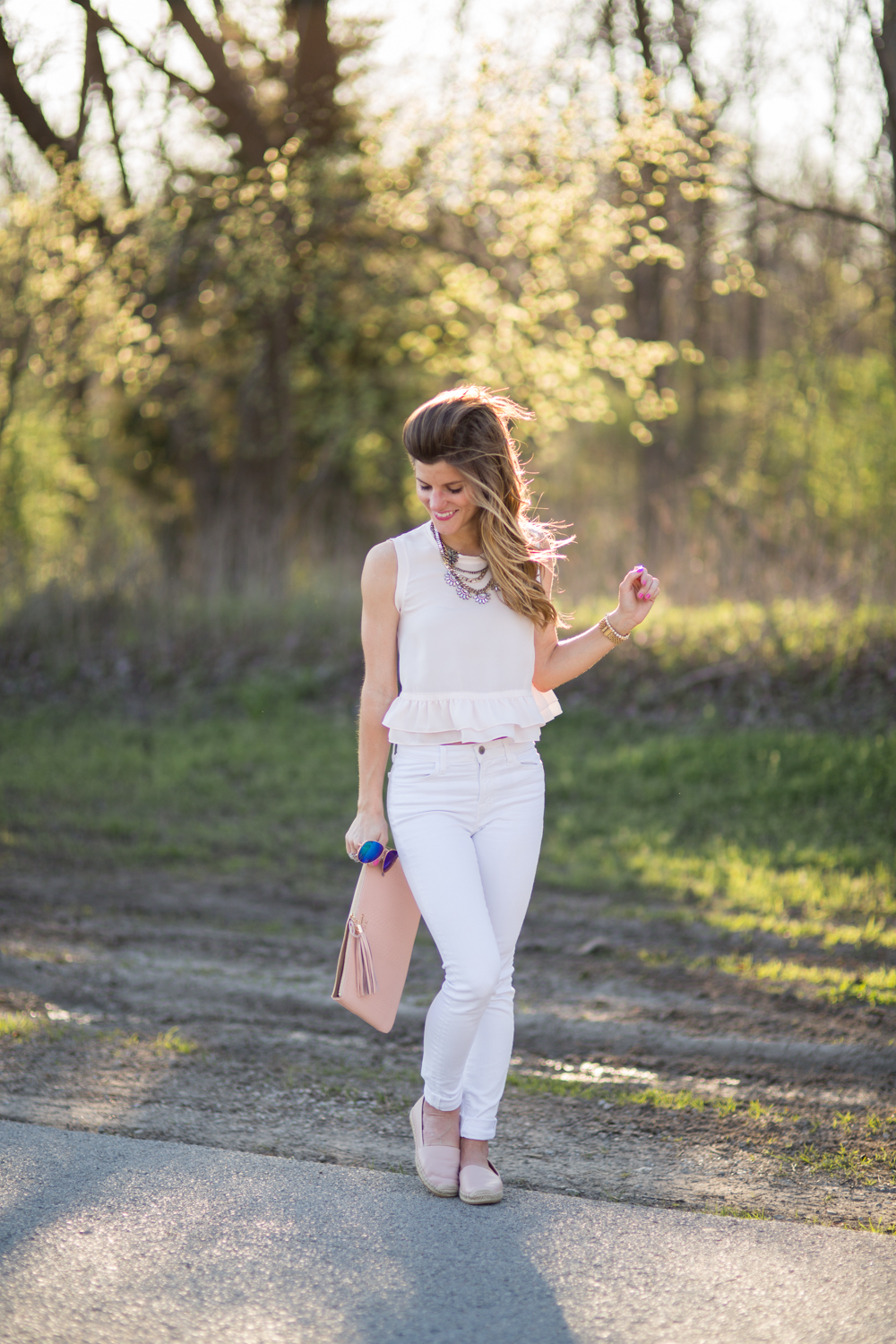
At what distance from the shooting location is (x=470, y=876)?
10.3 feet

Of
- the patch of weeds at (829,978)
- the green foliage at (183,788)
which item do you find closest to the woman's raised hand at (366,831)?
the patch of weeds at (829,978)

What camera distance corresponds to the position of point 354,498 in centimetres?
1741

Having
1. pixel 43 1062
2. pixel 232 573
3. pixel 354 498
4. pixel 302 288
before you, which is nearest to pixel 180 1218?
pixel 43 1062

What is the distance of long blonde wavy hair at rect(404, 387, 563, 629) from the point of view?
3.21 metres

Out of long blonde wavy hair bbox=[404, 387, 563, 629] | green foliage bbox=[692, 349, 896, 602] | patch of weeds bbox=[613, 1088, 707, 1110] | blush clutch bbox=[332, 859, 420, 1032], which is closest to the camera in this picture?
long blonde wavy hair bbox=[404, 387, 563, 629]

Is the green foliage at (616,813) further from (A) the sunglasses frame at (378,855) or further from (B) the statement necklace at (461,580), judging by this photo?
(B) the statement necklace at (461,580)

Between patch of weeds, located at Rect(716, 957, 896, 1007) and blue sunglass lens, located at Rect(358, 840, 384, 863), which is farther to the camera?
patch of weeds, located at Rect(716, 957, 896, 1007)

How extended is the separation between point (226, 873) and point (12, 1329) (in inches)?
194

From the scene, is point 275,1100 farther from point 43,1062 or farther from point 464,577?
point 464,577

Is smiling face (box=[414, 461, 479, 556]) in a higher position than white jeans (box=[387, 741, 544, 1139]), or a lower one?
higher

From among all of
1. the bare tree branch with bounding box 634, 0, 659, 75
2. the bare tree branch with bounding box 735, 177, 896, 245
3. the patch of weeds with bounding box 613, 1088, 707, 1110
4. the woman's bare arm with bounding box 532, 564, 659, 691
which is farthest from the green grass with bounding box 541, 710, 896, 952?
the bare tree branch with bounding box 634, 0, 659, 75

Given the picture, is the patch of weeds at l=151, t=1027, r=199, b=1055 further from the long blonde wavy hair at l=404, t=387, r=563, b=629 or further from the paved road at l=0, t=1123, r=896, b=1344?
the long blonde wavy hair at l=404, t=387, r=563, b=629

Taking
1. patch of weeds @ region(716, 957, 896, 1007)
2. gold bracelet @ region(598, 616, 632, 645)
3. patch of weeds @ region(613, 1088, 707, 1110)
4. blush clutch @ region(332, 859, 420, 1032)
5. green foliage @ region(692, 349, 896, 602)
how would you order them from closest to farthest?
blush clutch @ region(332, 859, 420, 1032), gold bracelet @ region(598, 616, 632, 645), patch of weeds @ region(613, 1088, 707, 1110), patch of weeds @ region(716, 957, 896, 1007), green foliage @ region(692, 349, 896, 602)

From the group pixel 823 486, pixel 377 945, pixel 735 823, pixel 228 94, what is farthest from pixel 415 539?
pixel 228 94
